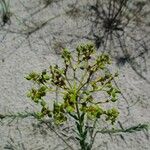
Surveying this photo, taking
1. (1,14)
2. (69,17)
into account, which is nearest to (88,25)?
(69,17)

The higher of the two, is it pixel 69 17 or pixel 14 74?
pixel 69 17

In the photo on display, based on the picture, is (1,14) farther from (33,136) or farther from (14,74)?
(33,136)

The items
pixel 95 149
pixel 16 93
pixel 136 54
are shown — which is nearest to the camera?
pixel 95 149

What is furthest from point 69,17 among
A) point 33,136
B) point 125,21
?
point 33,136

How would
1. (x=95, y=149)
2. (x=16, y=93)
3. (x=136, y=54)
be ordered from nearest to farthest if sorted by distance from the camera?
(x=95, y=149) → (x=16, y=93) → (x=136, y=54)

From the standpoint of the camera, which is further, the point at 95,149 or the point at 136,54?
the point at 136,54

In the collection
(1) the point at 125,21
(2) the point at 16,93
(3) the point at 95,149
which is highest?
(1) the point at 125,21

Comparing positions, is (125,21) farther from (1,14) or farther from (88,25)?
(1,14)
